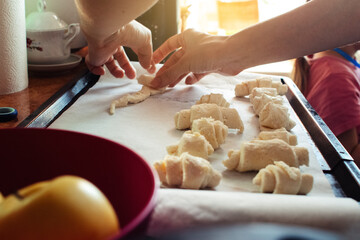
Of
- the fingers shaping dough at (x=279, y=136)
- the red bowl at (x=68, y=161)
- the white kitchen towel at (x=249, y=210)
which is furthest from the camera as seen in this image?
the fingers shaping dough at (x=279, y=136)

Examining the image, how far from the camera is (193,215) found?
600 mm

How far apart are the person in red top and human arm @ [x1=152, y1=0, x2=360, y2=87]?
86cm

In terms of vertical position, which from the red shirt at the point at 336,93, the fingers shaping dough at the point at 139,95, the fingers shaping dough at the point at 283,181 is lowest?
the red shirt at the point at 336,93

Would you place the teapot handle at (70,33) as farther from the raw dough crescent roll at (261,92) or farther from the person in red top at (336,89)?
the person in red top at (336,89)

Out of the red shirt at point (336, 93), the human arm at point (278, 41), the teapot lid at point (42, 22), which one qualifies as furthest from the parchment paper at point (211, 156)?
the red shirt at point (336, 93)

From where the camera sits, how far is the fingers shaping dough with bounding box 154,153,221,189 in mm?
795

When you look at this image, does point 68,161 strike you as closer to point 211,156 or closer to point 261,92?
point 211,156

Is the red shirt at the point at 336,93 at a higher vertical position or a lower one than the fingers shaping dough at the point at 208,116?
lower

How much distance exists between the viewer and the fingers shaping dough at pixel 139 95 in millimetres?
1268

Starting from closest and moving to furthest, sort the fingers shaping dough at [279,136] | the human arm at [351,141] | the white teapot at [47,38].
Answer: the fingers shaping dough at [279,136] < the white teapot at [47,38] < the human arm at [351,141]

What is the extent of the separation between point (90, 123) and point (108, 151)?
0.68m

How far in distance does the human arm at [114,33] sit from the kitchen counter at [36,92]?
0.37ft

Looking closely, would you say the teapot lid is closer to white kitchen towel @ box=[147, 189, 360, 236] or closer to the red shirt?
white kitchen towel @ box=[147, 189, 360, 236]

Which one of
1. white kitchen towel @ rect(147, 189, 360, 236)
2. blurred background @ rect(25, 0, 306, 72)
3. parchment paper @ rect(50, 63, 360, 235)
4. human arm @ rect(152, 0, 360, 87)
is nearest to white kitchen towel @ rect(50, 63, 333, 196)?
parchment paper @ rect(50, 63, 360, 235)
